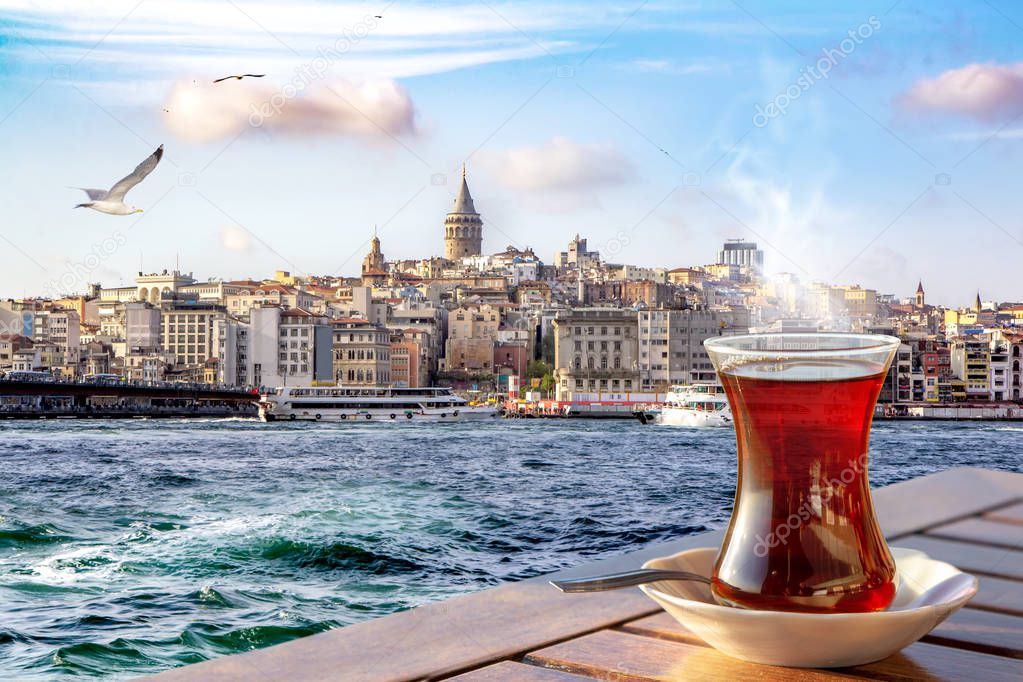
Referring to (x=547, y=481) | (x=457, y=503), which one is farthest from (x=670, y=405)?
(x=457, y=503)

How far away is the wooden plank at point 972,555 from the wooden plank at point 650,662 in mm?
308

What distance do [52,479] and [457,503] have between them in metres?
5.25

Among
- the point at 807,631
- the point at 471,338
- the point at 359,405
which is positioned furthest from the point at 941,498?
the point at 471,338

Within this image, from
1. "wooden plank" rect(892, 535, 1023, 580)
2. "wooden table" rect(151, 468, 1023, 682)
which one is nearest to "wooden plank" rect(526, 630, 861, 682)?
"wooden table" rect(151, 468, 1023, 682)

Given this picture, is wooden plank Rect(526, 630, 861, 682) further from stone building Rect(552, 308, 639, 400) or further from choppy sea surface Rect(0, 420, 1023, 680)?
stone building Rect(552, 308, 639, 400)

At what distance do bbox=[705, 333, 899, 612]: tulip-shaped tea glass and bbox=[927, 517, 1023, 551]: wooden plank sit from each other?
13.9 inches

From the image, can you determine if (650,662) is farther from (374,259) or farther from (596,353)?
(374,259)

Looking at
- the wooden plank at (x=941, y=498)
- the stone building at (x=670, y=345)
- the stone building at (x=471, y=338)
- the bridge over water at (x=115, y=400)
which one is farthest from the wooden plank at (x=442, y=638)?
the stone building at (x=471, y=338)

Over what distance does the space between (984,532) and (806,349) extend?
46cm

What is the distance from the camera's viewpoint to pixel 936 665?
58 cm

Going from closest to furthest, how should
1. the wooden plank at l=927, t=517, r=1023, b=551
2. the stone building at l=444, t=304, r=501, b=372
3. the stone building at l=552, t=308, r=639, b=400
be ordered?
the wooden plank at l=927, t=517, r=1023, b=551
the stone building at l=552, t=308, r=639, b=400
the stone building at l=444, t=304, r=501, b=372

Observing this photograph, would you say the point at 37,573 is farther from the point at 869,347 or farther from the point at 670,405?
the point at 670,405

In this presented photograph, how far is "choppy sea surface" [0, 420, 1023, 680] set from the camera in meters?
3.67

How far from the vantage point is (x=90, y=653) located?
10.6 feet
